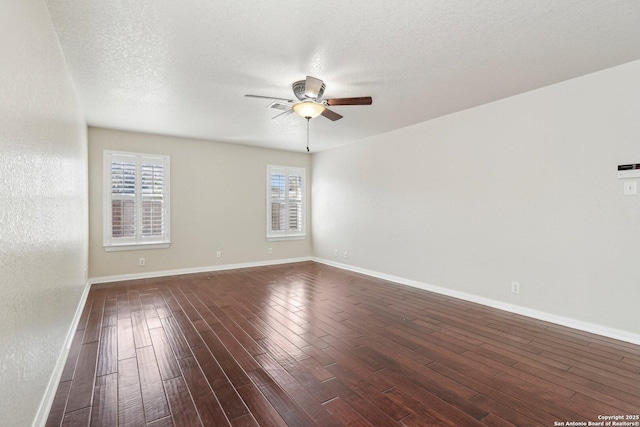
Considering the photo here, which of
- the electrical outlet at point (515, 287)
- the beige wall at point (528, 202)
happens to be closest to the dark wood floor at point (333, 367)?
the electrical outlet at point (515, 287)

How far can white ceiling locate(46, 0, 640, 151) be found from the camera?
203 centimetres

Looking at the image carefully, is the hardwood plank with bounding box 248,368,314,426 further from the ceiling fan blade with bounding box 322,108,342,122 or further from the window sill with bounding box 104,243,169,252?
the window sill with bounding box 104,243,169,252

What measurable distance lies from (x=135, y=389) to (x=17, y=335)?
0.94 meters

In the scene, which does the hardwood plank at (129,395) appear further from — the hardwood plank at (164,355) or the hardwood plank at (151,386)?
the hardwood plank at (164,355)

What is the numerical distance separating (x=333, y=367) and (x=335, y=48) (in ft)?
8.51

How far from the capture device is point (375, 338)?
2789mm

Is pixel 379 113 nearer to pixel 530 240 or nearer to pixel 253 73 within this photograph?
pixel 253 73

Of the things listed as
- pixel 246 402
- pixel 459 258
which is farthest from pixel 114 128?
pixel 459 258

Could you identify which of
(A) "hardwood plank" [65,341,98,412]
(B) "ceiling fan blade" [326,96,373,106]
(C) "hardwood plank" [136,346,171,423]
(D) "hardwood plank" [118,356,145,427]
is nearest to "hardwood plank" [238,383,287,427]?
(C) "hardwood plank" [136,346,171,423]

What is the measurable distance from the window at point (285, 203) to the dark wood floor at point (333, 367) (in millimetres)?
2901

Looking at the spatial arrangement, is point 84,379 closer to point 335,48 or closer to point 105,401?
point 105,401

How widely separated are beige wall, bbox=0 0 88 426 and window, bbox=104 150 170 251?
2586mm

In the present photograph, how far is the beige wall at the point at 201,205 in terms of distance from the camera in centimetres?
477

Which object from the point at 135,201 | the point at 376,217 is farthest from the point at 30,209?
the point at 376,217
